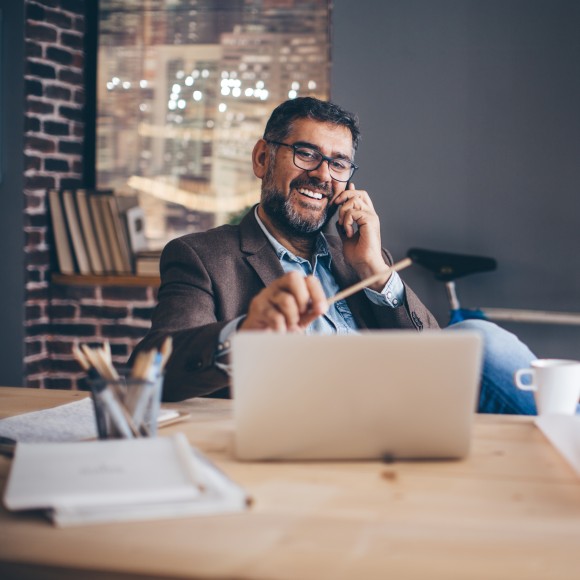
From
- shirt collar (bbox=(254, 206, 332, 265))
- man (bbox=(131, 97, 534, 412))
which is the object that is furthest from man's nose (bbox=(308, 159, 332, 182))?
shirt collar (bbox=(254, 206, 332, 265))

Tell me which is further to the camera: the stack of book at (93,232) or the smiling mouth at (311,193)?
the stack of book at (93,232)

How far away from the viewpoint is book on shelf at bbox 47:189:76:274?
3641 mm

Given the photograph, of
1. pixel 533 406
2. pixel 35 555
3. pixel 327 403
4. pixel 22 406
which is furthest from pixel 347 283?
pixel 35 555

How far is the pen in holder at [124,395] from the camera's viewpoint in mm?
1061

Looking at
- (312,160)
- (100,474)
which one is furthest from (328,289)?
(100,474)

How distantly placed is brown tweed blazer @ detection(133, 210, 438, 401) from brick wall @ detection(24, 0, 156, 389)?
5.55 feet

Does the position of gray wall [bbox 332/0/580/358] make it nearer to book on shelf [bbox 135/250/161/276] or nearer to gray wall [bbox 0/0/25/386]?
book on shelf [bbox 135/250/161/276]

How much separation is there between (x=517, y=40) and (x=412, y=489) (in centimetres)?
269

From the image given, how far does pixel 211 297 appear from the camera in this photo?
1.92 metres

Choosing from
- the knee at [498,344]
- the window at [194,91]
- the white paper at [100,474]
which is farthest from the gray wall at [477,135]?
the white paper at [100,474]

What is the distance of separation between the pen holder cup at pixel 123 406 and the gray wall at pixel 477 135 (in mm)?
2374

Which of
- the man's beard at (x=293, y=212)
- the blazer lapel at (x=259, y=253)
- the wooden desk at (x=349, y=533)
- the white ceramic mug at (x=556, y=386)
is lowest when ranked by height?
the wooden desk at (x=349, y=533)

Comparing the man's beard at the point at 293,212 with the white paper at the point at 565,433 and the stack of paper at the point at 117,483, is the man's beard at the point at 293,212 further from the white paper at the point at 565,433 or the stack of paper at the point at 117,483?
the stack of paper at the point at 117,483

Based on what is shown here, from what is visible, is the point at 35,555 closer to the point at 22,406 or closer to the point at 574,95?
the point at 22,406
